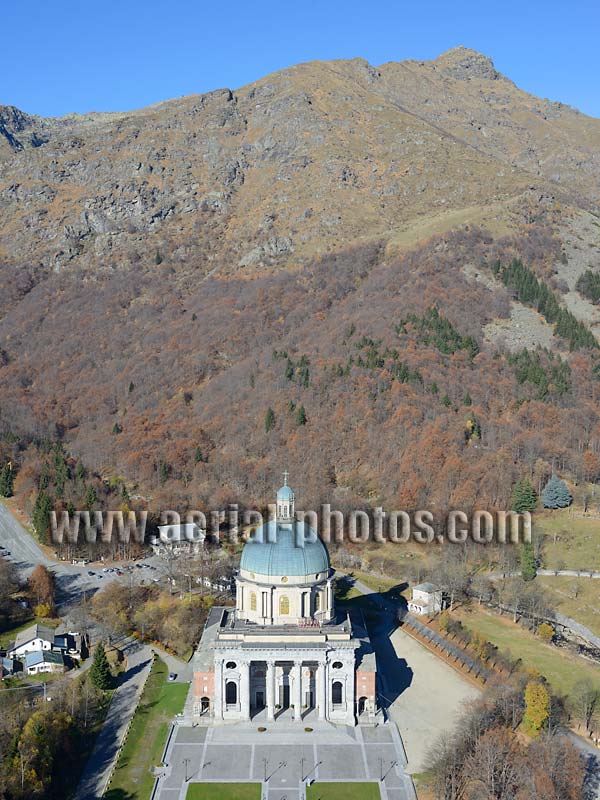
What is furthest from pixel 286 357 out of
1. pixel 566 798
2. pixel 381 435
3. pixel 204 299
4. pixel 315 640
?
pixel 566 798

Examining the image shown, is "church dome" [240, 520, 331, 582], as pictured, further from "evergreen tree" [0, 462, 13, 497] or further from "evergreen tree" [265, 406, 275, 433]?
"evergreen tree" [0, 462, 13, 497]

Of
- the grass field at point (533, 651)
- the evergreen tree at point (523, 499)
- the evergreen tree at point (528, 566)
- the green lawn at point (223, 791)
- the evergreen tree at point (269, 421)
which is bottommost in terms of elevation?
the green lawn at point (223, 791)

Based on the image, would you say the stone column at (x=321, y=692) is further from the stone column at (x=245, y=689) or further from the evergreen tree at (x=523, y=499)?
the evergreen tree at (x=523, y=499)

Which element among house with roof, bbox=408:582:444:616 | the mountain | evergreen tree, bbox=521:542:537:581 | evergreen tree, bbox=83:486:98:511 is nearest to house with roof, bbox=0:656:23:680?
house with roof, bbox=408:582:444:616

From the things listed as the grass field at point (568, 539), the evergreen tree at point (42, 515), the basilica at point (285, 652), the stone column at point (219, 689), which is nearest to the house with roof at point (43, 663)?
the basilica at point (285, 652)

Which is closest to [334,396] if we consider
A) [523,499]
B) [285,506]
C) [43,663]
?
[523,499]

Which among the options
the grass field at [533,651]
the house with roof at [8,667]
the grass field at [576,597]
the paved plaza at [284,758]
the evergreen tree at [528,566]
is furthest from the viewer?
the evergreen tree at [528,566]
